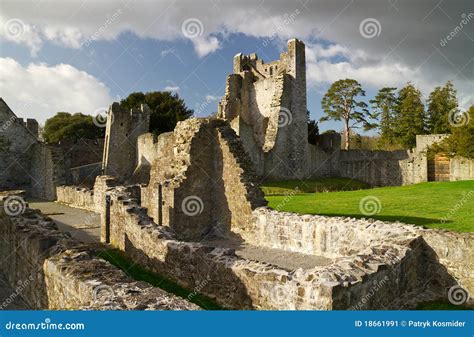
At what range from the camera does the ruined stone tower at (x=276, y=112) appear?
103ft

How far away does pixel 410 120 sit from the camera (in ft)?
147

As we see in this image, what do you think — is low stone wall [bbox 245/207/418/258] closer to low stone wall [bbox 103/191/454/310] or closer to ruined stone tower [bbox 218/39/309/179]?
low stone wall [bbox 103/191/454/310]

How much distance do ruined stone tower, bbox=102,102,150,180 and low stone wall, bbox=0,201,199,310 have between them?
89.4 ft

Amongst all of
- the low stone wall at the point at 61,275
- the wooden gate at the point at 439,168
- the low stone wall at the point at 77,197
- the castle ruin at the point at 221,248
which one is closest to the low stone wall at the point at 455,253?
the castle ruin at the point at 221,248

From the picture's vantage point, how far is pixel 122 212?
11.3 meters

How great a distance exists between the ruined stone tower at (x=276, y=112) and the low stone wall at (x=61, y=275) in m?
20.4

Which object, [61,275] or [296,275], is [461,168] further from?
[61,275]

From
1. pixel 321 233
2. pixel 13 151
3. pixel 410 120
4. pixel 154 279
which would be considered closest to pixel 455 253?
pixel 321 233

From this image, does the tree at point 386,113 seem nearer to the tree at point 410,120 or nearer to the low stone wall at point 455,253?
the tree at point 410,120

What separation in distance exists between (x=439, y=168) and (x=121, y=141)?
2709cm

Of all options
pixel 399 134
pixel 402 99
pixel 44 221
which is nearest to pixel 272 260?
pixel 44 221

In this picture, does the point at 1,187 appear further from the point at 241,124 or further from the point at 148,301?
the point at 148,301

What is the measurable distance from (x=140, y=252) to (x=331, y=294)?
18.8ft

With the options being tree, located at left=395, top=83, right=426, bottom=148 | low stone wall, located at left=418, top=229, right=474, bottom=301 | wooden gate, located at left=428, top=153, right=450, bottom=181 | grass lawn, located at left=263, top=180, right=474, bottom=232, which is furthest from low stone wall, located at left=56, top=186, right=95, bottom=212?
tree, located at left=395, top=83, right=426, bottom=148
